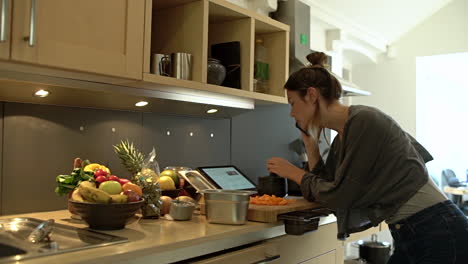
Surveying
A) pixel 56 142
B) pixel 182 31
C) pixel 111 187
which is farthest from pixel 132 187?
pixel 182 31

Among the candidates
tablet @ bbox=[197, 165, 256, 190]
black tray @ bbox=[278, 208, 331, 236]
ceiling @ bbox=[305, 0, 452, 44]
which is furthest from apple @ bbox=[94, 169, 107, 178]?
ceiling @ bbox=[305, 0, 452, 44]

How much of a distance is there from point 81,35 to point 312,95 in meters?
0.89

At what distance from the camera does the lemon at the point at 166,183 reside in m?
1.95

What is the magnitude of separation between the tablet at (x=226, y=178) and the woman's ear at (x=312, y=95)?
0.61 meters

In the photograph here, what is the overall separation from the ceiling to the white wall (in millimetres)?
107

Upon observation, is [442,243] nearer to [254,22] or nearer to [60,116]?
[254,22]

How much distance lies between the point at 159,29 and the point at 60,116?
614mm

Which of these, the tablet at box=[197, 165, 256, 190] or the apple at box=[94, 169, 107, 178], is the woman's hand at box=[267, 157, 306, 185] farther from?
the apple at box=[94, 169, 107, 178]

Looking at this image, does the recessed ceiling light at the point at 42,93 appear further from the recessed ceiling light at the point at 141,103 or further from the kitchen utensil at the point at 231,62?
the kitchen utensil at the point at 231,62

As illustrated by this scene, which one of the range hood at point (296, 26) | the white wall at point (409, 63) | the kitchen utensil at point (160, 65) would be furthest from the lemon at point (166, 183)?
the white wall at point (409, 63)

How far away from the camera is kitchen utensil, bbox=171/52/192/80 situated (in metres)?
1.86

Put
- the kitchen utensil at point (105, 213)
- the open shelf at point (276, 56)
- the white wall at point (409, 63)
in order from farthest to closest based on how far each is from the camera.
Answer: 1. the white wall at point (409, 63)
2. the open shelf at point (276, 56)
3. the kitchen utensil at point (105, 213)

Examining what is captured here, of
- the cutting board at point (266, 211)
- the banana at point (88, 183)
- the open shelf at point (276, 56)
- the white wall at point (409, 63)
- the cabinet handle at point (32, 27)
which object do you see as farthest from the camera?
the white wall at point (409, 63)

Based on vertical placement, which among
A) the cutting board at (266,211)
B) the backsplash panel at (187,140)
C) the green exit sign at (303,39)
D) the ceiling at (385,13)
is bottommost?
the cutting board at (266,211)
